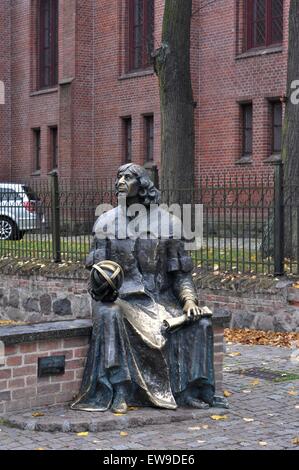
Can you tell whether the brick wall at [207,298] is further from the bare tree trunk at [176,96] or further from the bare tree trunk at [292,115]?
the bare tree trunk at [176,96]

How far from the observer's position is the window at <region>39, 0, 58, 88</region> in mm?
31344

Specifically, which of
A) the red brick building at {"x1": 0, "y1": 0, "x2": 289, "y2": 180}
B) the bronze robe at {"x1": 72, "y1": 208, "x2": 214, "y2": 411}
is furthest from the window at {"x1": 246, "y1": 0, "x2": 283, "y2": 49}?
the bronze robe at {"x1": 72, "y1": 208, "x2": 214, "y2": 411}

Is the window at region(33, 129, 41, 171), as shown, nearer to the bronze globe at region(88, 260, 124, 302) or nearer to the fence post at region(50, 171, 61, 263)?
the fence post at region(50, 171, 61, 263)

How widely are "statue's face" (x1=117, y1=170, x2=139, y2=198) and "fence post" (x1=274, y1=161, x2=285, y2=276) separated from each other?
4.68 metres

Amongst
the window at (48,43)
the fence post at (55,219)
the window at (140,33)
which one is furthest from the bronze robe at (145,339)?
the window at (48,43)

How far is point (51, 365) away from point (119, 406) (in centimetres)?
66

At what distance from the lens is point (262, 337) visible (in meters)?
11.0

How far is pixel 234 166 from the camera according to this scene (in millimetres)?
24312

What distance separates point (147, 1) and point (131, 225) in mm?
21629

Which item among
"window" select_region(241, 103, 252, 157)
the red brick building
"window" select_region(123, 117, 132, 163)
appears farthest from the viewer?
"window" select_region(123, 117, 132, 163)

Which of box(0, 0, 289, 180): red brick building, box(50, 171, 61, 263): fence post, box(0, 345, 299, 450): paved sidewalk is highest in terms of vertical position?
box(0, 0, 289, 180): red brick building

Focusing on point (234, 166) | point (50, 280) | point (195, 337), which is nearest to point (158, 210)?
point (195, 337)

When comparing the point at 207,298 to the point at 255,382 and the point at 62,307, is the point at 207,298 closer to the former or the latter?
the point at 62,307
